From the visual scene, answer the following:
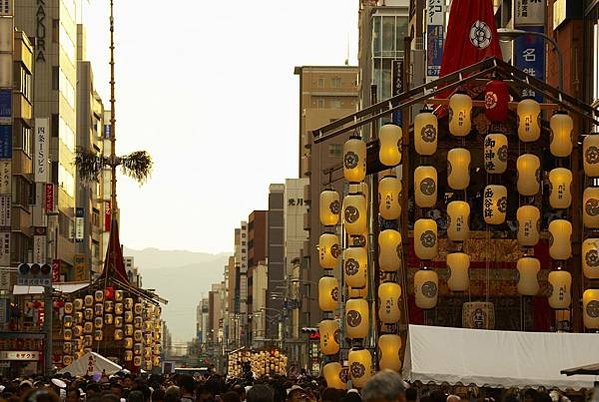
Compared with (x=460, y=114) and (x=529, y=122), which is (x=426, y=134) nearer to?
(x=460, y=114)

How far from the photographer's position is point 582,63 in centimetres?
4600

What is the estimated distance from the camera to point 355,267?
36.4 m

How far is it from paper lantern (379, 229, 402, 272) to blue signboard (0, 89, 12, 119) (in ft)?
87.7

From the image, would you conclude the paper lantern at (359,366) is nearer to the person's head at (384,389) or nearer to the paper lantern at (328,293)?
the paper lantern at (328,293)

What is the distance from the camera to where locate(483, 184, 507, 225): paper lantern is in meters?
34.8

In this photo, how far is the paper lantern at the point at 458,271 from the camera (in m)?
35.5

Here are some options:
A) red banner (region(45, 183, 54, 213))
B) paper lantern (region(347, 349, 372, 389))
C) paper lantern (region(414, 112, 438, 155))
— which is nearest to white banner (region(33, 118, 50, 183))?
red banner (region(45, 183, 54, 213))

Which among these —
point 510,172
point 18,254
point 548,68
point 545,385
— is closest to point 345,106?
point 18,254

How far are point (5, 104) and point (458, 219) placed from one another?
28995mm

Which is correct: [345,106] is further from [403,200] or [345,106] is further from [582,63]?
[403,200]

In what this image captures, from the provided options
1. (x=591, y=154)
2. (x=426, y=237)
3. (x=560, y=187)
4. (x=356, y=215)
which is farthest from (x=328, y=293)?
(x=591, y=154)

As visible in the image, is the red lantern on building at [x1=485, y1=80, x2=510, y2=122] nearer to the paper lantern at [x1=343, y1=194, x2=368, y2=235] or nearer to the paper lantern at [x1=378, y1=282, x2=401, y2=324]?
the paper lantern at [x1=343, y1=194, x2=368, y2=235]

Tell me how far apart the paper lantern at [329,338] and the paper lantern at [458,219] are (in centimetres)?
475

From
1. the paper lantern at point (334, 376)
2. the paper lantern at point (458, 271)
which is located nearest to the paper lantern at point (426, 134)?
the paper lantern at point (458, 271)
